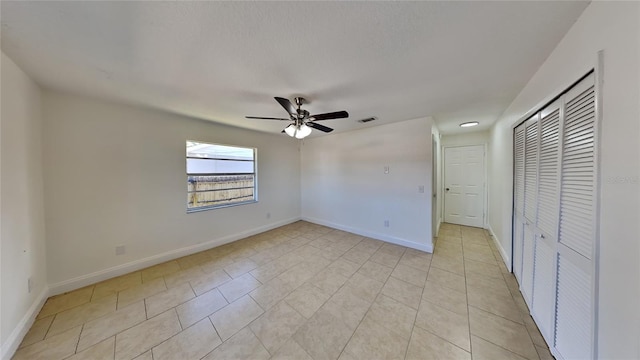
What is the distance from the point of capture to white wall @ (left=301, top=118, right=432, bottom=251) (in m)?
3.30

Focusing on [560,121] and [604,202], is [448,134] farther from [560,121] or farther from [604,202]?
[604,202]

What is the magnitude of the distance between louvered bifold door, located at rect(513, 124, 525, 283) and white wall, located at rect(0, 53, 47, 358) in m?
4.75

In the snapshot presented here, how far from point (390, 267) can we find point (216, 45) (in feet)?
10.4

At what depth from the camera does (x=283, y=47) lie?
1.40 m

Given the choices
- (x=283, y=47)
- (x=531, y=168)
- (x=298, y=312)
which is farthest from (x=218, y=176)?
(x=531, y=168)

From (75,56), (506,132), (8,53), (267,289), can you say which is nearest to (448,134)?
(506,132)

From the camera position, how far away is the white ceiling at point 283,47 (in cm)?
109

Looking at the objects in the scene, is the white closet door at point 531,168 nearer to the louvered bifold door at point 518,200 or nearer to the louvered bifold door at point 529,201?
the louvered bifold door at point 529,201

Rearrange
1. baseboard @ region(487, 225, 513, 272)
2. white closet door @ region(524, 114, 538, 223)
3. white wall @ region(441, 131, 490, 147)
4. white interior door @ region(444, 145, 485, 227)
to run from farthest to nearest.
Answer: white interior door @ region(444, 145, 485, 227), white wall @ region(441, 131, 490, 147), baseboard @ region(487, 225, 513, 272), white closet door @ region(524, 114, 538, 223)

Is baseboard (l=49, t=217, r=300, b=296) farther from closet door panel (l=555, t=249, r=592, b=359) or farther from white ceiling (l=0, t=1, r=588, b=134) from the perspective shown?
closet door panel (l=555, t=249, r=592, b=359)

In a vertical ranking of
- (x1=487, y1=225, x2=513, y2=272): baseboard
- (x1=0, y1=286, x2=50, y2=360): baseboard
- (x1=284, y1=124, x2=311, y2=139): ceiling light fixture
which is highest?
(x1=284, y1=124, x2=311, y2=139): ceiling light fixture

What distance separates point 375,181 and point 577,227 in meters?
2.74

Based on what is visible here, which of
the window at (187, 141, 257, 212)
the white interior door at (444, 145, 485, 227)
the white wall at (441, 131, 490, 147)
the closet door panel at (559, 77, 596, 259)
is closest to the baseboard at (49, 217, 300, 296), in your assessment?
the window at (187, 141, 257, 212)

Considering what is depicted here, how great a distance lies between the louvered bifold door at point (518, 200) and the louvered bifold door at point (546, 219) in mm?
539
